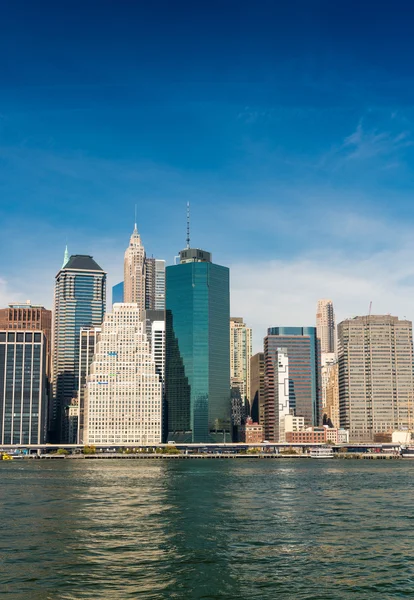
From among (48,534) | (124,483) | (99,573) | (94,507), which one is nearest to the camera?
(99,573)

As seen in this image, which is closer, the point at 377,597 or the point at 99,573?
the point at 377,597

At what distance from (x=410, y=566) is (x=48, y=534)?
3840 cm

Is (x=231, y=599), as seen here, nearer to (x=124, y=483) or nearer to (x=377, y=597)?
(x=377, y=597)

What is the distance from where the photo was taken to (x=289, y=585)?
187 ft

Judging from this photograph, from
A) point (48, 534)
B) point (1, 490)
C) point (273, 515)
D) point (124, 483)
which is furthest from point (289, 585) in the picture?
point (124, 483)

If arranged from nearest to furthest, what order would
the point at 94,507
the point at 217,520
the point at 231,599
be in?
the point at 231,599 < the point at 217,520 < the point at 94,507

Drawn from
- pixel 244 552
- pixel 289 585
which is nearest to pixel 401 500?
pixel 244 552

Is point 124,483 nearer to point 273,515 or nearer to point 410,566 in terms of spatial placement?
point 273,515

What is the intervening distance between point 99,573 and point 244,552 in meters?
15.3

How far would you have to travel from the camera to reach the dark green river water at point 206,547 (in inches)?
2235

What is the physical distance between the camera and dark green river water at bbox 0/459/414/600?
186 feet

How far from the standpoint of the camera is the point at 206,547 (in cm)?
7406

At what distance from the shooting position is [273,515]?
99250 mm

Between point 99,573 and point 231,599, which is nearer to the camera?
point 231,599
